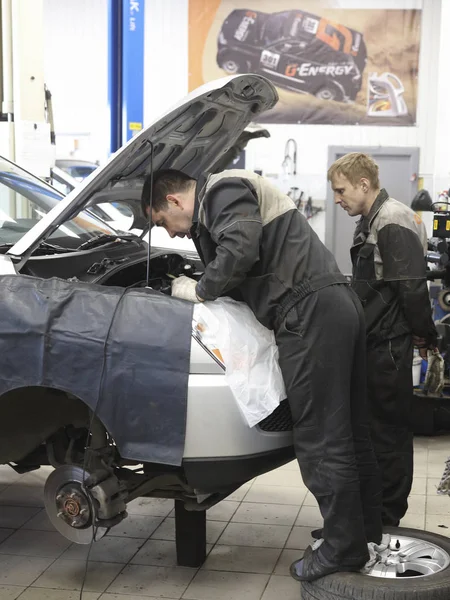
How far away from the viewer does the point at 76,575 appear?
3.78 m

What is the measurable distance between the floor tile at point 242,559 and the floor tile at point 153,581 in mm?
135

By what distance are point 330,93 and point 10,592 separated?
12579 millimetres

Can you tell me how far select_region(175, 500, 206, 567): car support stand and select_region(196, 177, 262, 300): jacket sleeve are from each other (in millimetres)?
1097

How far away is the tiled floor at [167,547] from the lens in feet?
11.9

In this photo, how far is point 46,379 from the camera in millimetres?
3236

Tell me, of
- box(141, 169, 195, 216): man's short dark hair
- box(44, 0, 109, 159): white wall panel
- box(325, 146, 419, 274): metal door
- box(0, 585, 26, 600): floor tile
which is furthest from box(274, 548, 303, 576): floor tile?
box(44, 0, 109, 159): white wall panel

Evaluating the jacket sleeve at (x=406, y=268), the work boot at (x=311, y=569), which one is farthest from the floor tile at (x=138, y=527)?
the jacket sleeve at (x=406, y=268)

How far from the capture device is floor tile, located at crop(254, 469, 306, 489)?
505 centimetres

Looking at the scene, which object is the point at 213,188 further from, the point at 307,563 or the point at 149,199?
the point at 307,563

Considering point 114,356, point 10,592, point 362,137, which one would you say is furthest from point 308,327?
point 362,137

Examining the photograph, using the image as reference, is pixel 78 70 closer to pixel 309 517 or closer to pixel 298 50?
pixel 298 50

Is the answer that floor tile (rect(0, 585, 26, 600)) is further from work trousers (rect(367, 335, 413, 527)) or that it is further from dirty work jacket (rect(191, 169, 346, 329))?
work trousers (rect(367, 335, 413, 527))

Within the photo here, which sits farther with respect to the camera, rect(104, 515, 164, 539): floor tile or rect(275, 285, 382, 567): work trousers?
rect(104, 515, 164, 539): floor tile

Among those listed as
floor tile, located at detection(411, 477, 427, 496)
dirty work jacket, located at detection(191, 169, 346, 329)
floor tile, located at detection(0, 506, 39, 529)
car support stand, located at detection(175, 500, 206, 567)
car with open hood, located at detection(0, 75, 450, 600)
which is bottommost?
floor tile, located at detection(0, 506, 39, 529)
